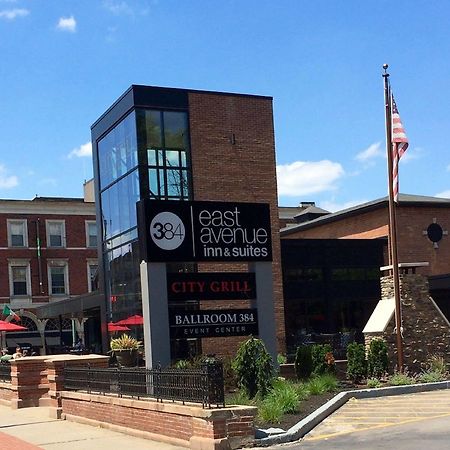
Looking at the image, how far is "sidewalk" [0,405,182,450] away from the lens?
12.4m

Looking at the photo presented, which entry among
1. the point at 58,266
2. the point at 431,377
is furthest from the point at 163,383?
the point at 58,266

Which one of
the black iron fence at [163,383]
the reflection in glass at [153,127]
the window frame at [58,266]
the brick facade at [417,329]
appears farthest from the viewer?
the window frame at [58,266]

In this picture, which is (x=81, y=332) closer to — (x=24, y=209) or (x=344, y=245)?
(x=24, y=209)

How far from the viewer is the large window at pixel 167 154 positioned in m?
27.9

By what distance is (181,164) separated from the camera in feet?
93.5

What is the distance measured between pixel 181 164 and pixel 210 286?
12.9 metres

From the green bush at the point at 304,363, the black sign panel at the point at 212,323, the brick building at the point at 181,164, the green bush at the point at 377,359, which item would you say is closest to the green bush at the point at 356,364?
the green bush at the point at 377,359

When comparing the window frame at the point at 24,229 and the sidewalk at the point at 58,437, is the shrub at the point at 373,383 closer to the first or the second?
the sidewalk at the point at 58,437

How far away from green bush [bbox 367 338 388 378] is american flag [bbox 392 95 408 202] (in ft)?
13.8

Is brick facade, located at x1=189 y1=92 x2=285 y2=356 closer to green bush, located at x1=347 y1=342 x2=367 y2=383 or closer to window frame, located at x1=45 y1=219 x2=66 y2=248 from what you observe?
green bush, located at x1=347 y1=342 x2=367 y2=383

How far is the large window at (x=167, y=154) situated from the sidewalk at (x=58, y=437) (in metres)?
12.1

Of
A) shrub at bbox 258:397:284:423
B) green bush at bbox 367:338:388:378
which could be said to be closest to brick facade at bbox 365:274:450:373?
green bush at bbox 367:338:388:378

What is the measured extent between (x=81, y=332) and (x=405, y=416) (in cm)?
4325

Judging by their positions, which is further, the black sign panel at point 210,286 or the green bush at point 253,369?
the black sign panel at point 210,286
